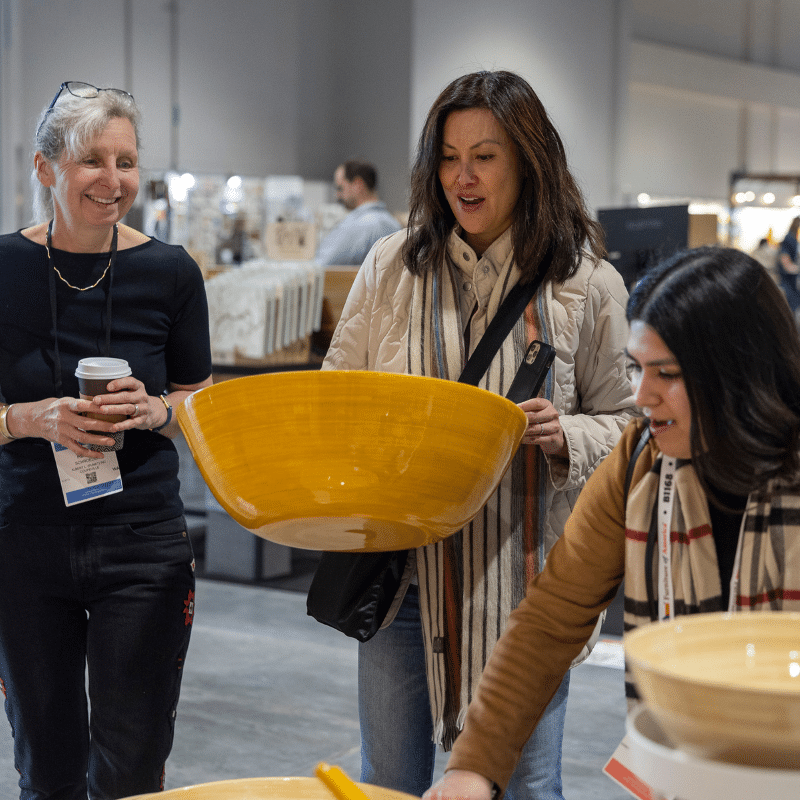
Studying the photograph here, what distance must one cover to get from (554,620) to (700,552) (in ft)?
0.70

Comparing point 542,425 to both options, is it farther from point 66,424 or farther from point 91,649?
point 91,649

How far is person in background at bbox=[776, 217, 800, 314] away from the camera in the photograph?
32.9 feet

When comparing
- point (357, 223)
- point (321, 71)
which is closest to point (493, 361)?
point (357, 223)

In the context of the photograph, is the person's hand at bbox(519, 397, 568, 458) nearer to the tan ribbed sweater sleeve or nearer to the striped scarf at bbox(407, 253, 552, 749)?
the striped scarf at bbox(407, 253, 552, 749)

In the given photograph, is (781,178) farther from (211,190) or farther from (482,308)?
(482,308)

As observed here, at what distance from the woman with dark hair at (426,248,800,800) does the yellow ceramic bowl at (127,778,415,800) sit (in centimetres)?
13

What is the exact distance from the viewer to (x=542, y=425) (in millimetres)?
1502

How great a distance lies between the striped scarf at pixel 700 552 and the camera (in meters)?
1.11

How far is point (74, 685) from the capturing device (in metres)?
1.70

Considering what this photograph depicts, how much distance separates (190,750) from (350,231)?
362 cm

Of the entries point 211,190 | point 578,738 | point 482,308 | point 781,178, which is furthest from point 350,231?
point 781,178

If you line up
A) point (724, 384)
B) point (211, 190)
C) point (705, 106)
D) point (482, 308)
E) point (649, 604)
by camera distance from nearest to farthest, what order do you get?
point (724, 384) < point (649, 604) < point (482, 308) < point (211, 190) < point (705, 106)

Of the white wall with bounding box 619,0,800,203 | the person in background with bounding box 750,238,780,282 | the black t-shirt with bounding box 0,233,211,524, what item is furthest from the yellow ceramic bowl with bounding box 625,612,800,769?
the white wall with bounding box 619,0,800,203

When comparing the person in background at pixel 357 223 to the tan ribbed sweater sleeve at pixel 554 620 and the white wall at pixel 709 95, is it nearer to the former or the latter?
the tan ribbed sweater sleeve at pixel 554 620
